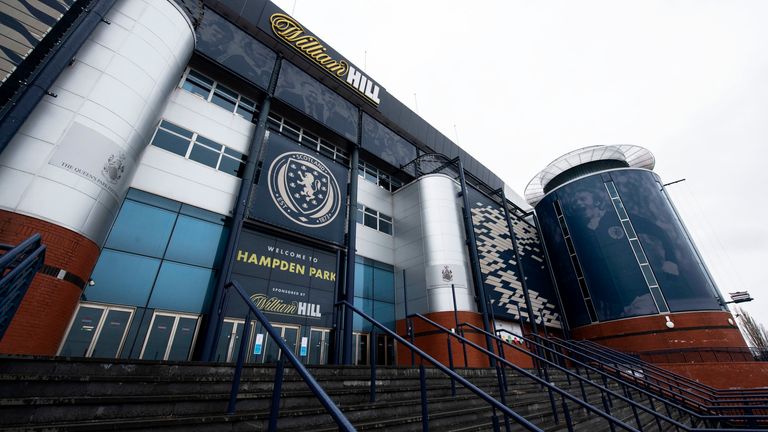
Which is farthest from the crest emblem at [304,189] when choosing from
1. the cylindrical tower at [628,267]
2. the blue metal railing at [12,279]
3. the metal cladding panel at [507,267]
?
the cylindrical tower at [628,267]

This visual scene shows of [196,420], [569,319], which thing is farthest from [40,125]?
[569,319]

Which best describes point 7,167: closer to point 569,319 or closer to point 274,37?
point 274,37

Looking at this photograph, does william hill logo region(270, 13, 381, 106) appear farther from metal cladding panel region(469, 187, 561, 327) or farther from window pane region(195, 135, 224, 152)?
metal cladding panel region(469, 187, 561, 327)

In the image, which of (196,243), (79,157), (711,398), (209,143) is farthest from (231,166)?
(711,398)

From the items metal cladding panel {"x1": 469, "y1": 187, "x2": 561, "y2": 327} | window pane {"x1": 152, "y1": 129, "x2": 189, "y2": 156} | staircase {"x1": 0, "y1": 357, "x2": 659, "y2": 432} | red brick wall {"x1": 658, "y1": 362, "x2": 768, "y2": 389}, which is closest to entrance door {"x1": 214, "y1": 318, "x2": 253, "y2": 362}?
window pane {"x1": 152, "y1": 129, "x2": 189, "y2": 156}

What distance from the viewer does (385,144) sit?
809 inches

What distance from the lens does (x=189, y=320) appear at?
1006 cm

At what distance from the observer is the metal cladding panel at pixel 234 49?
1380 cm

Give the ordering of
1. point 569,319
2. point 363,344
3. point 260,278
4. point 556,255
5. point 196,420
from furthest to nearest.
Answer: point 556,255 → point 569,319 → point 363,344 → point 260,278 → point 196,420

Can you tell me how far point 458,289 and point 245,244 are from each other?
10.2m

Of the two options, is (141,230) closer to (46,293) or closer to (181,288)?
(181,288)

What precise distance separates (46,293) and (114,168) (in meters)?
3.48

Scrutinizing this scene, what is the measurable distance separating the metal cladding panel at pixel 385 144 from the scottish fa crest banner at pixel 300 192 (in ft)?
13.2

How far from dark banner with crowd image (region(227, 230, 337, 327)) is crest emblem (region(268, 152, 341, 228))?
144 cm
